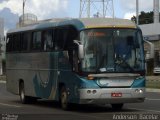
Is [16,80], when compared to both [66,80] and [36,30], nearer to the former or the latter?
[36,30]

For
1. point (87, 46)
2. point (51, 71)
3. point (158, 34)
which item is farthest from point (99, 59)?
point (158, 34)

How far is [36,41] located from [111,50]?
16.1ft

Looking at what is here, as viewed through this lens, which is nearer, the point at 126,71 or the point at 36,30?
the point at 126,71

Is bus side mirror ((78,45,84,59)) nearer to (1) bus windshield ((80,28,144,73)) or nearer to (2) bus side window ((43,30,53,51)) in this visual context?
(1) bus windshield ((80,28,144,73))

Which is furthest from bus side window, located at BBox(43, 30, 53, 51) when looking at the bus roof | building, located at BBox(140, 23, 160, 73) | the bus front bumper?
building, located at BBox(140, 23, 160, 73)

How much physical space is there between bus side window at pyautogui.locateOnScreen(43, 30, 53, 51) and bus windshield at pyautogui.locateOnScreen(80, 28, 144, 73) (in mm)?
2646

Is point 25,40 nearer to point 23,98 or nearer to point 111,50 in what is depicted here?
point 23,98

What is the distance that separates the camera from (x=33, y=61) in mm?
23156

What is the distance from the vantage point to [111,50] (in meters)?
18.8

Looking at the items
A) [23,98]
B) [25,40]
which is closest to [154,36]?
[23,98]

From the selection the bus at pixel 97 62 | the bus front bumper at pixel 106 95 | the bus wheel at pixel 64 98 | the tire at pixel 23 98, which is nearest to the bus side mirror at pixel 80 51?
the bus at pixel 97 62

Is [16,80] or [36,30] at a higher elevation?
[36,30]

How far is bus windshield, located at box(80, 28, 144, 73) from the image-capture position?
1858 cm

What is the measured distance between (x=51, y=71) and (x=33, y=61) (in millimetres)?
2085
